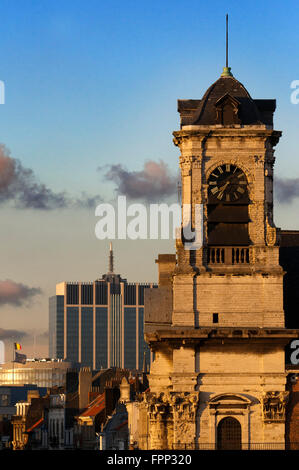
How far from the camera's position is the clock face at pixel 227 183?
96.8 metres

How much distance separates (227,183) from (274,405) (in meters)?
15.0

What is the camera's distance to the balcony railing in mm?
96188

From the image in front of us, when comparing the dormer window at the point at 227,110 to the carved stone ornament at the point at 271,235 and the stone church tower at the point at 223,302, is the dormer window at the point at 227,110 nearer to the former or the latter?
the stone church tower at the point at 223,302

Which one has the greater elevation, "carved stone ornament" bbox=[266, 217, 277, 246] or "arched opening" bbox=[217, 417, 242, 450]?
"carved stone ornament" bbox=[266, 217, 277, 246]

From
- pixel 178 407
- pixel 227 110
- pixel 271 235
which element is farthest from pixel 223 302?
pixel 227 110

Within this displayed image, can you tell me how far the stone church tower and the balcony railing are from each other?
0.07m

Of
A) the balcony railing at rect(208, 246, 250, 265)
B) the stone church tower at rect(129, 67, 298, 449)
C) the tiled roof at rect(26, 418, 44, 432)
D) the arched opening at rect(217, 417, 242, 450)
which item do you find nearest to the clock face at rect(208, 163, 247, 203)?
the stone church tower at rect(129, 67, 298, 449)

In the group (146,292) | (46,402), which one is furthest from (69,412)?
(146,292)

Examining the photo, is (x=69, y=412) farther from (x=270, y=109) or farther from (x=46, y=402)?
(x=270, y=109)

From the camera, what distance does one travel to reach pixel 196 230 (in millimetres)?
96375

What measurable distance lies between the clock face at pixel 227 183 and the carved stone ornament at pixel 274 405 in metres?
13.4

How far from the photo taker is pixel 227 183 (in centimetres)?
9688

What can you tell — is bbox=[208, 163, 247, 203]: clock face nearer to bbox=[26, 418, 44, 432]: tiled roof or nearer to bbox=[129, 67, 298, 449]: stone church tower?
bbox=[129, 67, 298, 449]: stone church tower

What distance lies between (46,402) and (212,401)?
8687cm
